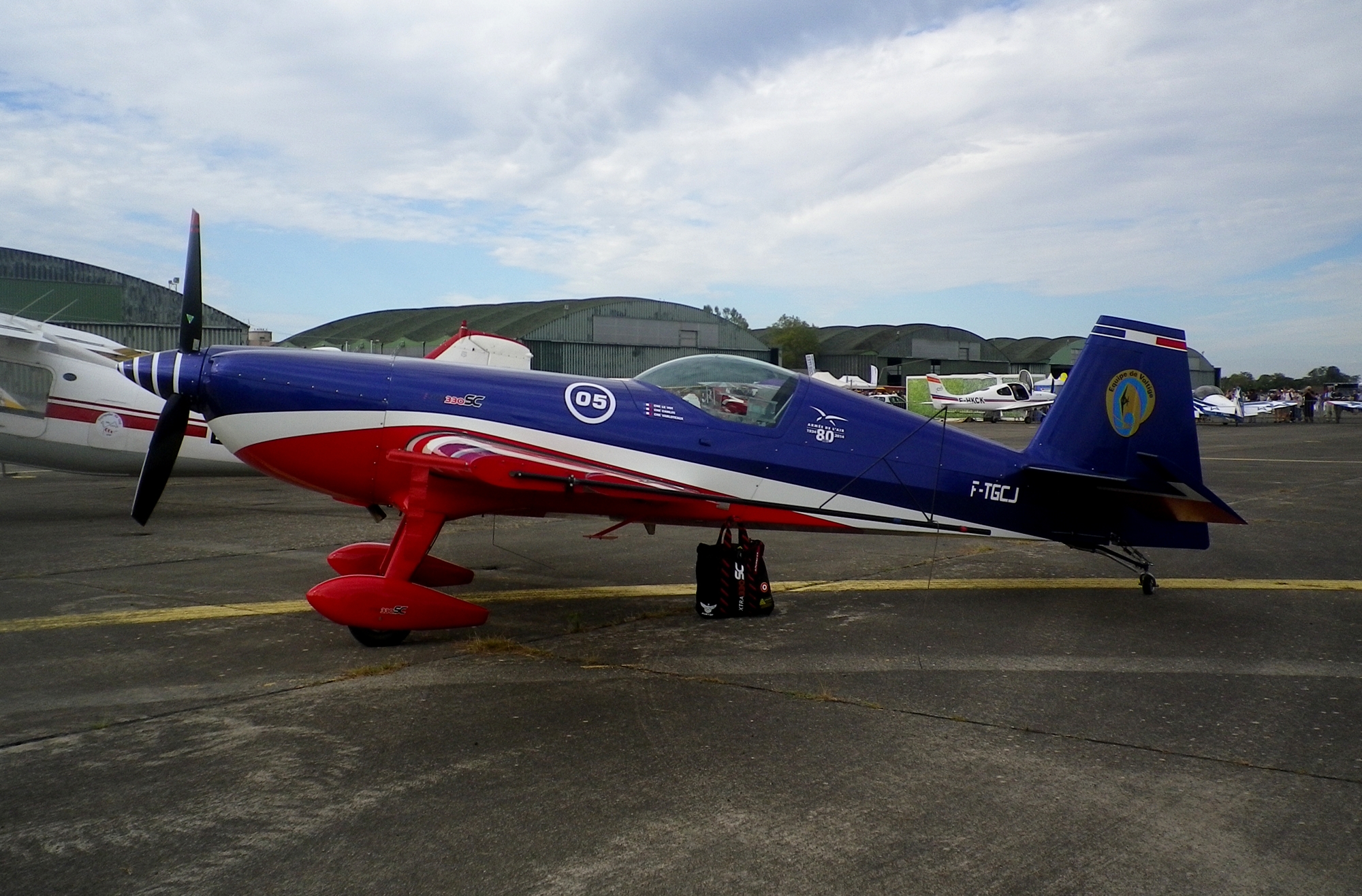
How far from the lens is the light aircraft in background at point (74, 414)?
12.0 meters

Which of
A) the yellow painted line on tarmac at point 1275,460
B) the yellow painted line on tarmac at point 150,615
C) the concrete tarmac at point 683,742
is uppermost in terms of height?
the yellow painted line on tarmac at point 1275,460

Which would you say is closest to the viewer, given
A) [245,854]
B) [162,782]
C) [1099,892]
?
[1099,892]

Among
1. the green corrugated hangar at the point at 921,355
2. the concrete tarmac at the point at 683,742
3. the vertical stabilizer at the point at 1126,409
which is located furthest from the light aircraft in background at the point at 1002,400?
the concrete tarmac at the point at 683,742

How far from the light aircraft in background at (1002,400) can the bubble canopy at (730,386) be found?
39609mm

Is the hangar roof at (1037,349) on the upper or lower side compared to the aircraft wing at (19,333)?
upper

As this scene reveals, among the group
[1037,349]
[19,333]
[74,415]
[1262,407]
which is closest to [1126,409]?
[74,415]

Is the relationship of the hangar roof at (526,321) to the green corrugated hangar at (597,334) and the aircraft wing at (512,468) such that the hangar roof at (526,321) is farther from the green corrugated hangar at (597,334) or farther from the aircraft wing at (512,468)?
the aircraft wing at (512,468)

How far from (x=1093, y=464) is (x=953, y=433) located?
1.12m

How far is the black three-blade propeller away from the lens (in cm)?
661

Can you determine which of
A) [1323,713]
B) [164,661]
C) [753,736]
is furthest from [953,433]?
[164,661]

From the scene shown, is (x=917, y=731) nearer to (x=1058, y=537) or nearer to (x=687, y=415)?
(x=687, y=415)

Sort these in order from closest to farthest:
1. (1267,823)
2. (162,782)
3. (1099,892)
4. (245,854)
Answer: (1099,892)
(245,854)
(1267,823)
(162,782)

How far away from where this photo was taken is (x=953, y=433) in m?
7.59

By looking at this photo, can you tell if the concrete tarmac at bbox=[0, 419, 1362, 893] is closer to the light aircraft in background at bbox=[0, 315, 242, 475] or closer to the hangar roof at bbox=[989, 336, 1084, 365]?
the light aircraft in background at bbox=[0, 315, 242, 475]
